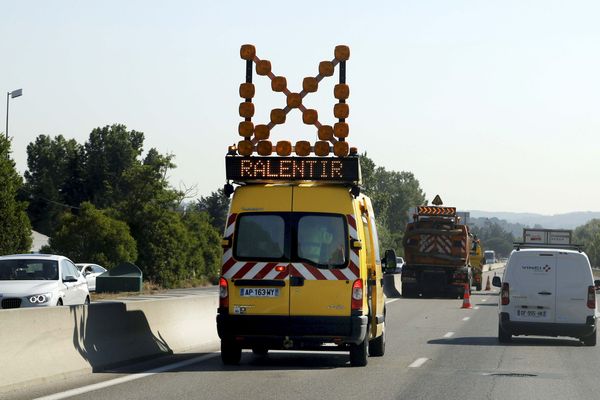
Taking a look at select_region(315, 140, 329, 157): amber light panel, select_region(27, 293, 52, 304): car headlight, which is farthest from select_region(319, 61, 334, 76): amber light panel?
select_region(27, 293, 52, 304): car headlight

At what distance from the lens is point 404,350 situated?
68.3 feet

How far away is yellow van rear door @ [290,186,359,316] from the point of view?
16469mm

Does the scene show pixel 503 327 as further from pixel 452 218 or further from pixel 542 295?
pixel 452 218

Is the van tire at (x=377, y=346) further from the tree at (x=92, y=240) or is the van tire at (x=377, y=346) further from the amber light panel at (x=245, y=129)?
the tree at (x=92, y=240)

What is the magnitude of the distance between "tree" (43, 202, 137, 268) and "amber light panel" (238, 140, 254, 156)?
49.5 m

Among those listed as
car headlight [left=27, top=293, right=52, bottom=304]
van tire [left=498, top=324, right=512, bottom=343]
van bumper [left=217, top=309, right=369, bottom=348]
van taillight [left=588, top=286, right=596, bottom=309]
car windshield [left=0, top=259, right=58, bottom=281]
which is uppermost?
car windshield [left=0, top=259, right=58, bottom=281]

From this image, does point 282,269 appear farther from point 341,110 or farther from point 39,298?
point 39,298

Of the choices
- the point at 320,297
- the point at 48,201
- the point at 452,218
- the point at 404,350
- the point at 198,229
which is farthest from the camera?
the point at 48,201

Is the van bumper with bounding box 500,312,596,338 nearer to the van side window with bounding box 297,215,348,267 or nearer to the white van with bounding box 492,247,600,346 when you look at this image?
the white van with bounding box 492,247,600,346

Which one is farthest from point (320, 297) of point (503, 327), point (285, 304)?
point (503, 327)

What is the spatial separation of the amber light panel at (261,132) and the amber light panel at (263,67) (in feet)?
4.72

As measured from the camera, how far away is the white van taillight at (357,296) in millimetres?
16438

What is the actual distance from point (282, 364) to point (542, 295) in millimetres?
7516

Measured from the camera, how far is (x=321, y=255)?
16.6 meters
